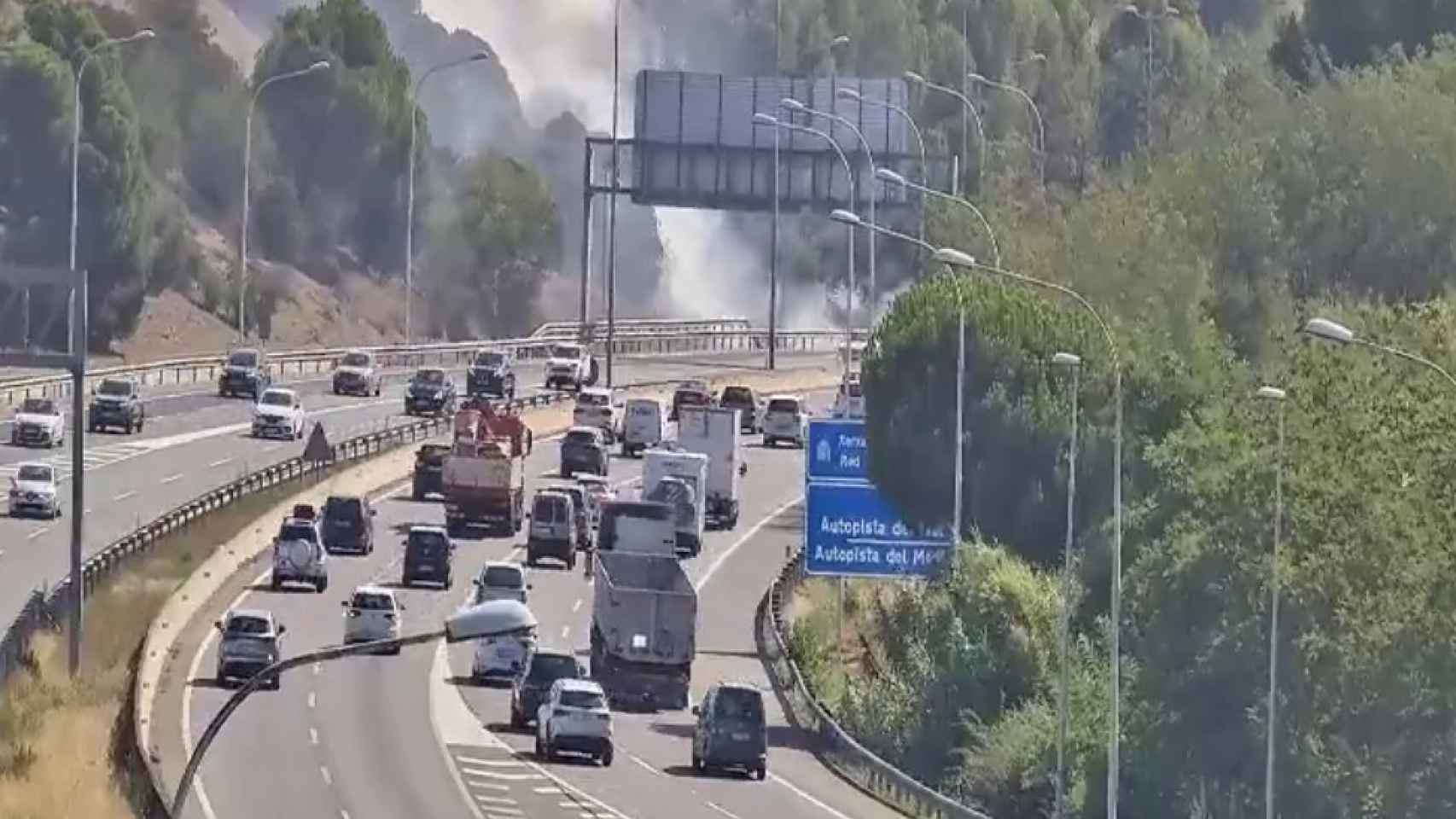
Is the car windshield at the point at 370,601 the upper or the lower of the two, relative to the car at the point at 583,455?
lower

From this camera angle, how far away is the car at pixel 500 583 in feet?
252

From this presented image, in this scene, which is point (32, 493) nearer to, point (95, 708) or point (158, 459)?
point (158, 459)

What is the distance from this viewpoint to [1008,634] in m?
74.2

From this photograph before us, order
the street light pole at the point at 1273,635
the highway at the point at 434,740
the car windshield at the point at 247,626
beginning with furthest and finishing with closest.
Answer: the car windshield at the point at 247,626 → the highway at the point at 434,740 → the street light pole at the point at 1273,635

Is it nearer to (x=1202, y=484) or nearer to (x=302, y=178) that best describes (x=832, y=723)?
(x=1202, y=484)

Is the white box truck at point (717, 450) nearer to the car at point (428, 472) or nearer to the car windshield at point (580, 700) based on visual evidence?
the car at point (428, 472)

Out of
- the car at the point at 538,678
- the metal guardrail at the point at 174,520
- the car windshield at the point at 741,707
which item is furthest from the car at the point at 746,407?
the car windshield at the point at 741,707

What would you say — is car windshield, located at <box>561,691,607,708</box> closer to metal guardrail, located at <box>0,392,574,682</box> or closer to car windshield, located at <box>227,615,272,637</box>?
car windshield, located at <box>227,615,272,637</box>

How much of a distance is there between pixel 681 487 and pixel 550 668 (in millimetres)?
27471

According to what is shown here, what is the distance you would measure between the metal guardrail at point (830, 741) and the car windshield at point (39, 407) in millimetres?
23996

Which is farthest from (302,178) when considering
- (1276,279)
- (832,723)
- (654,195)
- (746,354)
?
(832,723)

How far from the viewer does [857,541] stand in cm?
7481

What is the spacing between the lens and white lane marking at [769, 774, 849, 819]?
6162cm

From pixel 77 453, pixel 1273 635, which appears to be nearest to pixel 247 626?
pixel 77 453
